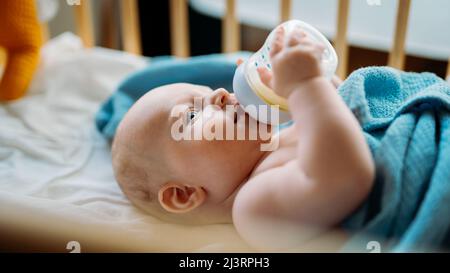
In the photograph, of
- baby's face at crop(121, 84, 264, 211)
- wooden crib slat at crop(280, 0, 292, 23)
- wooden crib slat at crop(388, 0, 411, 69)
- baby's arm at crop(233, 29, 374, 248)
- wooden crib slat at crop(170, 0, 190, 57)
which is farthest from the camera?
wooden crib slat at crop(170, 0, 190, 57)

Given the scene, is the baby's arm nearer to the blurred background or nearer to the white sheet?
the white sheet

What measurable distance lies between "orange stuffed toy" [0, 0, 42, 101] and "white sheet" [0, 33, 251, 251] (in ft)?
0.10

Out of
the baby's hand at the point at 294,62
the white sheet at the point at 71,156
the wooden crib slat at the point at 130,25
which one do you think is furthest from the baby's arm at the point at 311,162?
the wooden crib slat at the point at 130,25

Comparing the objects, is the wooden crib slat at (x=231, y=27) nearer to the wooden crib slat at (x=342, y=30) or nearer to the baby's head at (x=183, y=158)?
the wooden crib slat at (x=342, y=30)

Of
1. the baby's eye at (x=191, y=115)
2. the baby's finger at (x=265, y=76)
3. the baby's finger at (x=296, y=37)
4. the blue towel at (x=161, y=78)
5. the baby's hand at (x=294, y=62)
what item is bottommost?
the blue towel at (x=161, y=78)

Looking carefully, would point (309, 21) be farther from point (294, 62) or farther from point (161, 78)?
point (294, 62)

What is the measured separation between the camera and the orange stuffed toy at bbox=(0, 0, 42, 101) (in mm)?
1135

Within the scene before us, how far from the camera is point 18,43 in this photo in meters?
1.19

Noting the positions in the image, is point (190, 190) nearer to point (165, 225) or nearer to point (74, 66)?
point (165, 225)

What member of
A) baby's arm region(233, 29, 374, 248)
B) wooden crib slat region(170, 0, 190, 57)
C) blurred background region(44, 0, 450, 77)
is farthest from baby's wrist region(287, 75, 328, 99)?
wooden crib slat region(170, 0, 190, 57)

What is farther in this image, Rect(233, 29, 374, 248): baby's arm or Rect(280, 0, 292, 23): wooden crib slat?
Rect(280, 0, 292, 23): wooden crib slat

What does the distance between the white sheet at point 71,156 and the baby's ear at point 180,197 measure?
5cm

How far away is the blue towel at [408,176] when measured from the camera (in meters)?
0.63
